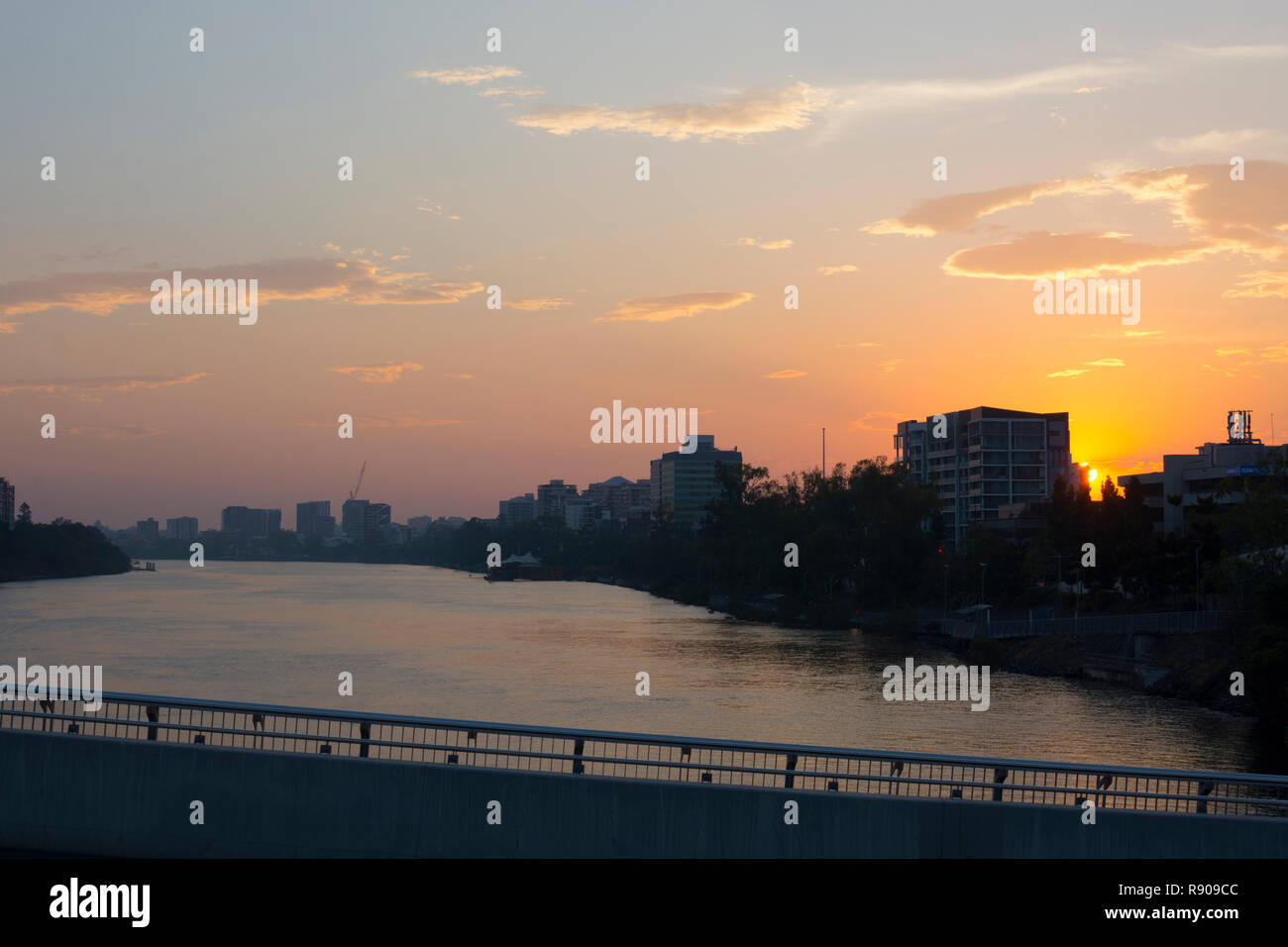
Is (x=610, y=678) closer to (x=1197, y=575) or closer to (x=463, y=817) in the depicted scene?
(x=1197, y=575)

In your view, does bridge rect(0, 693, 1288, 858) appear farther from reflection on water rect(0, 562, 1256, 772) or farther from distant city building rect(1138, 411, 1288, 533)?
distant city building rect(1138, 411, 1288, 533)

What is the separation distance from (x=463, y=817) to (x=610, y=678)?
151 ft

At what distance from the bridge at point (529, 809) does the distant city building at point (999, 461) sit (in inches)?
5372

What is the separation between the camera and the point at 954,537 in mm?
147125

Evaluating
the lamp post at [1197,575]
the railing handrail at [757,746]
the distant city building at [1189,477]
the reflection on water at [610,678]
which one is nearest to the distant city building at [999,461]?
the distant city building at [1189,477]

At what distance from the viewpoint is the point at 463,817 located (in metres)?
11.7

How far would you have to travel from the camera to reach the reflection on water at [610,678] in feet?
139

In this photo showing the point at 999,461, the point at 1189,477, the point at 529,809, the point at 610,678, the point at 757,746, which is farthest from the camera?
the point at 999,461

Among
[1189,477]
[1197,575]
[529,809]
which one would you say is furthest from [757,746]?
[1189,477]

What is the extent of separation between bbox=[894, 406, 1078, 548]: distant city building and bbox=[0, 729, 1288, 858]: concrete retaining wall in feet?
448

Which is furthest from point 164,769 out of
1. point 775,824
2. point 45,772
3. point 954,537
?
point 954,537

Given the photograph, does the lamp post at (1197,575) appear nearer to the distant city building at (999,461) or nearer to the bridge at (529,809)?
the bridge at (529,809)
